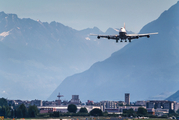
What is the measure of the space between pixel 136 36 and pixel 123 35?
4.69 m

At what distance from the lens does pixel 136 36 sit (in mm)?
155750

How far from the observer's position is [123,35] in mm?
155375
